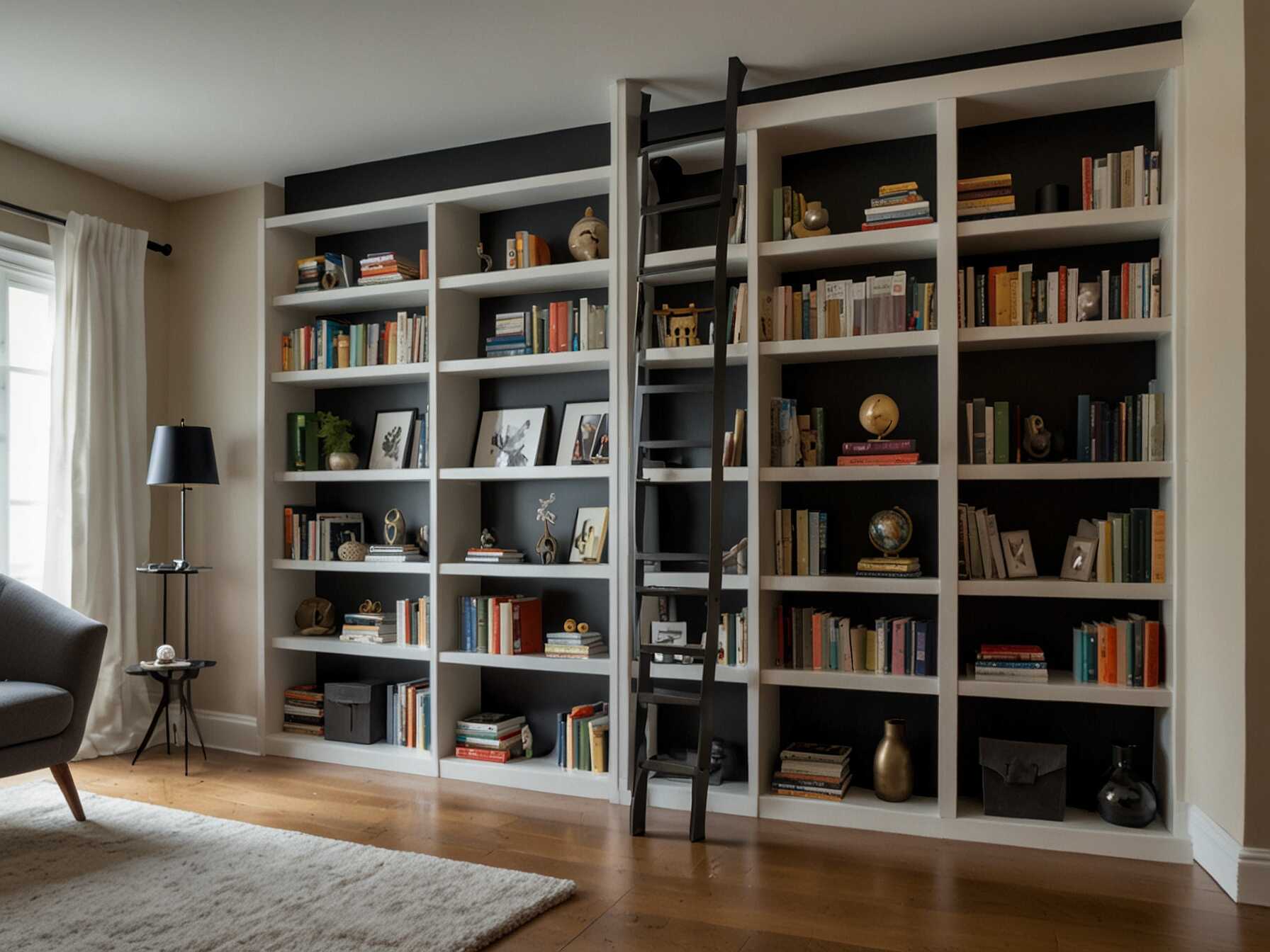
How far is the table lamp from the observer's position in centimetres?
455

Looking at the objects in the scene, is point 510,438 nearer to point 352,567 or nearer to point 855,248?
point 352,567

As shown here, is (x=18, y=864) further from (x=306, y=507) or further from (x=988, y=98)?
(x=988, y=98)

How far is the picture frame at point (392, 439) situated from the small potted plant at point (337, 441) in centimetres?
11

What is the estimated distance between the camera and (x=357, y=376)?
4.64 m

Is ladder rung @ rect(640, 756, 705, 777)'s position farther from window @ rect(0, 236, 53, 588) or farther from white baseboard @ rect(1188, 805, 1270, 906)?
window @ rect(0, 236, 53, 588)

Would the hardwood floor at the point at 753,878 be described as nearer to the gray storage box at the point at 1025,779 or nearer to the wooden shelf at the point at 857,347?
the gray storage box at the point at 1025,779

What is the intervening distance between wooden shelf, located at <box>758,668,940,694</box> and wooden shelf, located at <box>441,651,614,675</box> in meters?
0.69

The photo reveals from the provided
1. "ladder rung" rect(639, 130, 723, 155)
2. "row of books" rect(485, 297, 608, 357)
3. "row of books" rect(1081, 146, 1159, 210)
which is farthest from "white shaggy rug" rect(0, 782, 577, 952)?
"row of books" rect(1081, 146, 1159, 210)

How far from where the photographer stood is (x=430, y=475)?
14.5 ft

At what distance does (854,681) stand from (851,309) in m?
1.39

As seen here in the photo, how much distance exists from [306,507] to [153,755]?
1.37 meters

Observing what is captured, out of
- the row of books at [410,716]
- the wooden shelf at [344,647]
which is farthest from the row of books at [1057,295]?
the row of books at [410,716]

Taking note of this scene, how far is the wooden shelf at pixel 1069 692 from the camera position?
331 centimetres

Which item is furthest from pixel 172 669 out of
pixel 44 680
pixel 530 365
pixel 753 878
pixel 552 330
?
pixel 753 878
